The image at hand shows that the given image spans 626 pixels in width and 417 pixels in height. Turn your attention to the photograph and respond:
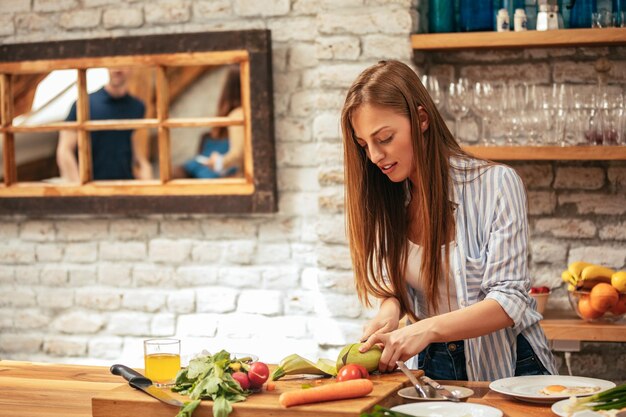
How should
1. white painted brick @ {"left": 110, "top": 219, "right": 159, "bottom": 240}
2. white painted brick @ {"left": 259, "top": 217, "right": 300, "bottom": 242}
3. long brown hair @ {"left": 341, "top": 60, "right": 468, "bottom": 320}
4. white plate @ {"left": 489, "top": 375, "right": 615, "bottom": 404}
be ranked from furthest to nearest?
1. white painted brick @ {"left": 110, "top": 219, "right": 159, "bottom": 240}
2. white painted brick @ {"left": 259, "top": 217, "right": 300, "bottom": 242}
3. long brown hair @ {"left": 341, "top": 60, "right": 468, "bottom": 320}
4. white plate @ {"left": 489, "top": 375, "right": 615, "bottom": 404}

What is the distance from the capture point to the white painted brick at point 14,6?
4.71 meters

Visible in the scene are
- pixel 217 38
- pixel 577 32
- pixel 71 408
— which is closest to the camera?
pixel 71 408

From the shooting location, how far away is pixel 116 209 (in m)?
4.59

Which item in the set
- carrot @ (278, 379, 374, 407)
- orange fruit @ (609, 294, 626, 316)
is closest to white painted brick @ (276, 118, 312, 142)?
orange fruit @ (609, 294, 626, 316)

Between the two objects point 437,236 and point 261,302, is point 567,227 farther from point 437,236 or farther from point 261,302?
point 437,236

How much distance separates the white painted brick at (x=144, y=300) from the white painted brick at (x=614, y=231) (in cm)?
208

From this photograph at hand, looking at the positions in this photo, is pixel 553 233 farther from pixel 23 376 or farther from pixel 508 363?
pixel 23 376

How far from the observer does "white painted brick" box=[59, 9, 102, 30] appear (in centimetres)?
461

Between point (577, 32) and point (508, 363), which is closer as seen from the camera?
point (508, 363)

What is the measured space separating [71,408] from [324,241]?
1843mm

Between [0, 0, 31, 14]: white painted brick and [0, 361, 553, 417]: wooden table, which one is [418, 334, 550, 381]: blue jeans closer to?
[0, 361, 553, 417]: wooden table

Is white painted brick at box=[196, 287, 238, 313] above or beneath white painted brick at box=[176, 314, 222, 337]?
above

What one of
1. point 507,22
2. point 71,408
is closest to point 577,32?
point 507,22

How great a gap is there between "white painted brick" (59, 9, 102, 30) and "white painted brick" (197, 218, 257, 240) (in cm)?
113
